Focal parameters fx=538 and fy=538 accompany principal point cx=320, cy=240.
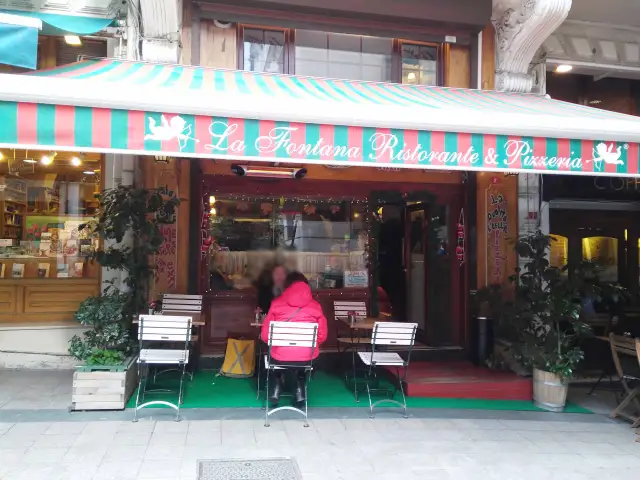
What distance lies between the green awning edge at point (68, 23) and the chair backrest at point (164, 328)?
314 cm

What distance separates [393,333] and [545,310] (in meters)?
1.87

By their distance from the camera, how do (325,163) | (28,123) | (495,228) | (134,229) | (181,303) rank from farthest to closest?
(495,228), (181,303), (134,229), (325,163), (28,123)

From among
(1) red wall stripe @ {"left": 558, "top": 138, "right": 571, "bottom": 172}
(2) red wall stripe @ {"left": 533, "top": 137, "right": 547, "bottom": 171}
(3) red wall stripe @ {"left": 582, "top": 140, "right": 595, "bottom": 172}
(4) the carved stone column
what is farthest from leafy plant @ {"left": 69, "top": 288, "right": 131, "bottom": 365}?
(4) the carved stone column

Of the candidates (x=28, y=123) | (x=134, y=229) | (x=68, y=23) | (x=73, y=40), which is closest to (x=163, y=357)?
(x=134, y=229)

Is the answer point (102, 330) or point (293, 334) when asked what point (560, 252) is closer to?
point (293, 334)

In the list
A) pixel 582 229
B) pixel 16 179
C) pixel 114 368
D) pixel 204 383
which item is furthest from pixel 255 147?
pixel 582 229

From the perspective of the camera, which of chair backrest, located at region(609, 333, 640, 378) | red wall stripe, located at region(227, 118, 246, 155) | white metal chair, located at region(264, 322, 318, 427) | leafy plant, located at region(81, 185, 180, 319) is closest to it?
red wall stripe, located at region(227, 118, 246, 155)

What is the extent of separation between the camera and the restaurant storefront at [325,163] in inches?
153

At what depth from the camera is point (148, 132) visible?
388cm

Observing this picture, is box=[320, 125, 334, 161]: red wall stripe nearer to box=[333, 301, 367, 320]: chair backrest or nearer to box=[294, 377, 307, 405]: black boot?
box=[294, 377, 307, 405]: black boot

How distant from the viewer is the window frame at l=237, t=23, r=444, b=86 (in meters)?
6.79

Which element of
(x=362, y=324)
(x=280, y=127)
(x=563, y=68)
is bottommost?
(x=362, y=324)

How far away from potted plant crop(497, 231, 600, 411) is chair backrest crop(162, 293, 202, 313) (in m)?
3.73

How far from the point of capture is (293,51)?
695 centimetres
